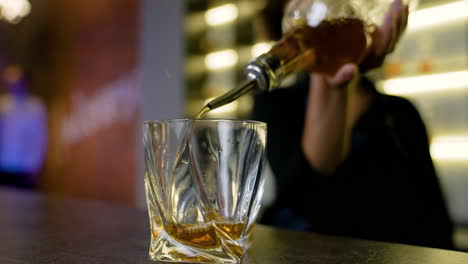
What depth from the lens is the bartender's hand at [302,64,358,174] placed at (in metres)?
0.78

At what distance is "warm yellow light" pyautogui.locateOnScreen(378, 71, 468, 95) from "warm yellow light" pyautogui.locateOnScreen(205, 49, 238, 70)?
1189 mm

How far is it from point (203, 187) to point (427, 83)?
224 centimetres

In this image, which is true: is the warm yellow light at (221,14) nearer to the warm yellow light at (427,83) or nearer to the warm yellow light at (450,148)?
the warm yellow light at (427,83)

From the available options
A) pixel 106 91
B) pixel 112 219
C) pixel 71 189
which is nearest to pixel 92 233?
pixel 112 219

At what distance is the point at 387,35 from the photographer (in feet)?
2.05

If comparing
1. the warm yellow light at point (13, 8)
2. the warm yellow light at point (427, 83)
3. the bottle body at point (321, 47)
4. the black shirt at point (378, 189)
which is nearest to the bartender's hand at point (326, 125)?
the black shirt at point (378, 189)

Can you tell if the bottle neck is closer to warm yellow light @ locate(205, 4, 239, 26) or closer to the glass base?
the glass base

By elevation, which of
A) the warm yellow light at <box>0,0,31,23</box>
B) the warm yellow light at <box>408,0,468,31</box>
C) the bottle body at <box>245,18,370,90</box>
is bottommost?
the bottle body at <box>245,18,370,90</box>

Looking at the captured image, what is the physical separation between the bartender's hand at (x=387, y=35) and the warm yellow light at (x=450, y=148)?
5.94ft

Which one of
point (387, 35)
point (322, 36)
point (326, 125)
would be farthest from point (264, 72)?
point (326, 125)

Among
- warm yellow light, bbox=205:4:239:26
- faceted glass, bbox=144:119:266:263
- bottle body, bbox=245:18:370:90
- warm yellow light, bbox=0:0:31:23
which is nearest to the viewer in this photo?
faceted glass, bbox=144:119:266:263

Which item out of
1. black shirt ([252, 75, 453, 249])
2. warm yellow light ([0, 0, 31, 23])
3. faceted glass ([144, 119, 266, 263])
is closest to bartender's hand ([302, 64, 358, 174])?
black shirt ([252, 75, 453, 249])

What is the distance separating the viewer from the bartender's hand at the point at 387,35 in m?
0.62

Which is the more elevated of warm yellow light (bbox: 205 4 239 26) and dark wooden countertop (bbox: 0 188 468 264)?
warm yellow light (bbox: 205 4 239 26)
